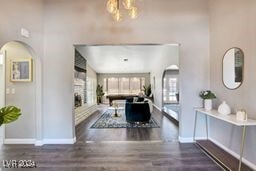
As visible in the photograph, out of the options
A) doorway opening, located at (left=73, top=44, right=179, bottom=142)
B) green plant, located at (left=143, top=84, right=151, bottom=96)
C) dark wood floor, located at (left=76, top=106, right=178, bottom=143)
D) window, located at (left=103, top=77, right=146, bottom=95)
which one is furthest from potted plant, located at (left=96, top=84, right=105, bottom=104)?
dark wood floor, located at (left=76, top=106, right=178, bottom=143)

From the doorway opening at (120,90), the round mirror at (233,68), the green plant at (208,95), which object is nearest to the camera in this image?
the round mirror at (233,68)

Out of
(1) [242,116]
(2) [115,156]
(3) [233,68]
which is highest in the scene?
(3) [233,68]

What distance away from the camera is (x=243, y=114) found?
3.28m

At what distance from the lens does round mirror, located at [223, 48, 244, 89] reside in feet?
12.5

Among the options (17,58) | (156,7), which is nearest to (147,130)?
(156,7)

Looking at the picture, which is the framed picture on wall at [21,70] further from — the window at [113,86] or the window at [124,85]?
the window at [124,85]

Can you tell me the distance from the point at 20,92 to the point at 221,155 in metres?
4.33

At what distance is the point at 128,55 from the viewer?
35.7ft

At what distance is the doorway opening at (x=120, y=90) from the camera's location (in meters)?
6.16

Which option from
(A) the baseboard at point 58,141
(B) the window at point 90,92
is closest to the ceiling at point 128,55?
(B) the window at point 90,92

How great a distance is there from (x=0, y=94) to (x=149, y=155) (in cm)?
353

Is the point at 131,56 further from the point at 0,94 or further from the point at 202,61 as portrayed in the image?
the point at 0,94

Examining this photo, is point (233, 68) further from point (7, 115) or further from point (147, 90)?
point (147, 90)

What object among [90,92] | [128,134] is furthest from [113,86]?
[128,134]
